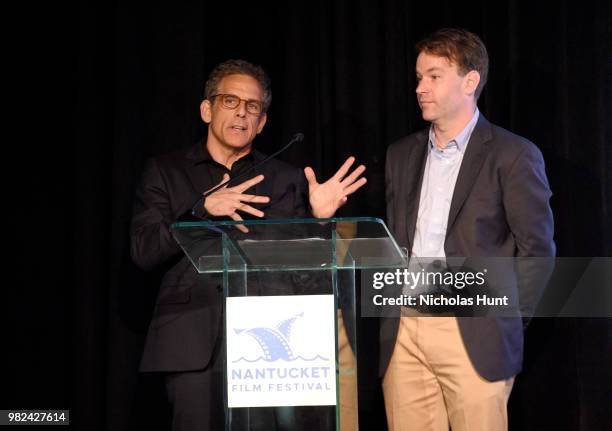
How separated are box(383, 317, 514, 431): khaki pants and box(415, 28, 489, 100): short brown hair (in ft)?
3.17

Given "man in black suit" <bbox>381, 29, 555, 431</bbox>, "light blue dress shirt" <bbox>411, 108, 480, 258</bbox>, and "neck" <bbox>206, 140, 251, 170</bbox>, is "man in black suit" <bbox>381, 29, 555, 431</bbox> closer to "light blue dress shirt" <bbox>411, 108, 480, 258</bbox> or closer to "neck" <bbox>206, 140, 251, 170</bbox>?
"light blue dress shirt" <bbox>411, 108, 480, 258</bbox>

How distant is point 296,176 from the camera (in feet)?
10.6

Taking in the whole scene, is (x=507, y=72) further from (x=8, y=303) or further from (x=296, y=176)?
(x=8, y=303)

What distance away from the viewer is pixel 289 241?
7.18 feet

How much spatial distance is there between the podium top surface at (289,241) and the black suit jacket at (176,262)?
0.55 meters

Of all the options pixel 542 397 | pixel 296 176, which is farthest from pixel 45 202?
pixel 542 397

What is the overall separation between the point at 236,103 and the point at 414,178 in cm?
76

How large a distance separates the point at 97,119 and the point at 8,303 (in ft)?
3.00

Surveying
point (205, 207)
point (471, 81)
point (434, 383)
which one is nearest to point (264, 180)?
point (205, 207)

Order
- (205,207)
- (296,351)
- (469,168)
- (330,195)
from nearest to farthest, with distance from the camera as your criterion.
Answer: (296,351) → (205,207) → (330,195) → (469,168)

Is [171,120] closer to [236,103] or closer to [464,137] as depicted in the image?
[236,103]

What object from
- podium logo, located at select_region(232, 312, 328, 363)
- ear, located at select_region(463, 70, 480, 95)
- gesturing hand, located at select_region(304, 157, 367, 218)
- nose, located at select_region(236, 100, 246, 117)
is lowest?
podium logo, located at select_region(232, 312, 328, 363)

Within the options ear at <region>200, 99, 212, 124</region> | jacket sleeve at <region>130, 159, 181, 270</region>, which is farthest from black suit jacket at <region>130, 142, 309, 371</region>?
ear at <region>200, 99, 212, 124</region>

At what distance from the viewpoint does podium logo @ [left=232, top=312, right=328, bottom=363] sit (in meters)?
2.08
